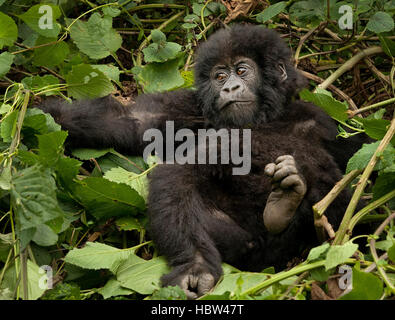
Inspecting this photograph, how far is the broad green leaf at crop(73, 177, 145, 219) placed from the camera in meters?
4.08

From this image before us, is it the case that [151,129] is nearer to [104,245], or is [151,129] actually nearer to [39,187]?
[104,245]

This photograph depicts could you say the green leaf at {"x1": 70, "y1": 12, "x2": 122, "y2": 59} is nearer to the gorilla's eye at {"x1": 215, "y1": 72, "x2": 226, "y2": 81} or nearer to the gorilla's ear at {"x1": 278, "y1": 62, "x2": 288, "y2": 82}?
the gorilla's eye at {"x1": 215, "y1": 72, "x2": 226, "y2": 81}

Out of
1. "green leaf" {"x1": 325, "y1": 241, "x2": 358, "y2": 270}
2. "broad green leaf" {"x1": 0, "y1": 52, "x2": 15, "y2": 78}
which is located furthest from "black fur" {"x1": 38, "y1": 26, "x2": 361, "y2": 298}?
"green leaf" {"x1": 325, "y1": 241, "x2": 358, "y2": 270}

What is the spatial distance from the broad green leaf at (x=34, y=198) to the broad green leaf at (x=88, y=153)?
4.19 feet

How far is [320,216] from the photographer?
3.53 metres

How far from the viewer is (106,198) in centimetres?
416

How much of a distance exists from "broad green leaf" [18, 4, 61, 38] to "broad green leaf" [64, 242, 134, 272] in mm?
1638

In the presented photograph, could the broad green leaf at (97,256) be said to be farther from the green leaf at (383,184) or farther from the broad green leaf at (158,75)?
the broad green leaf at (158,75)

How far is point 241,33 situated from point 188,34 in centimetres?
80

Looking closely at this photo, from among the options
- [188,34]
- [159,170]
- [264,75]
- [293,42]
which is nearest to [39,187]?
[159,170]

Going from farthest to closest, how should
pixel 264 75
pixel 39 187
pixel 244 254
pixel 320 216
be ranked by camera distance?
pixel 264 75, pixel 244 254, pixel 320 216, pixel 39 187

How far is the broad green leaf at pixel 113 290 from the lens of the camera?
12.3ft

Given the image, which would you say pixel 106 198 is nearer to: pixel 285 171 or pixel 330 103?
pixel 285 171

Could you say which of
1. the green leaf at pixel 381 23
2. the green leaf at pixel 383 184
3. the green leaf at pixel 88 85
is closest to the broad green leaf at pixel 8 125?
the green leaf at pixel 88 85
